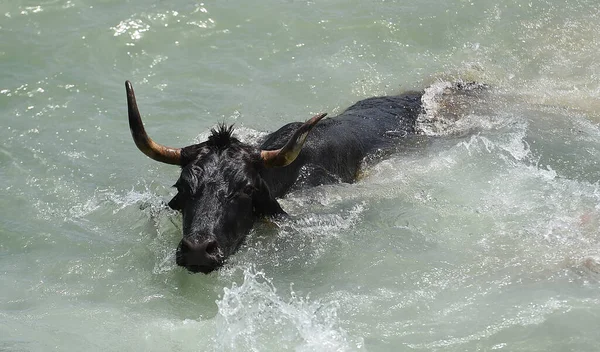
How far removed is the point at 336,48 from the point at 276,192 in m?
5.00

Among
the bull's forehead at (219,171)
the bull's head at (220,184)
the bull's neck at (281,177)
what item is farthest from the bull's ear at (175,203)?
the bull's neck at (281,177)

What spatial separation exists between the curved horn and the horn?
0.83 m

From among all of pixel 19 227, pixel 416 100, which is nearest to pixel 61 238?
pixel 19 227

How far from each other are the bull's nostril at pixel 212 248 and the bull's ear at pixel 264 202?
0.84 m

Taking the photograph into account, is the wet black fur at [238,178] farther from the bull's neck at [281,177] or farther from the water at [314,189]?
the water at [314,189]

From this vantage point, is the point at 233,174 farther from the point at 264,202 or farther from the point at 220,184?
the point at 264,202

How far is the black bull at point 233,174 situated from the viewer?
6.60 meters

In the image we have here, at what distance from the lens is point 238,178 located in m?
7.03

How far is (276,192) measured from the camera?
7.62 m

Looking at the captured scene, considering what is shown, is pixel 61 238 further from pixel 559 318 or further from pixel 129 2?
pixel 129 2

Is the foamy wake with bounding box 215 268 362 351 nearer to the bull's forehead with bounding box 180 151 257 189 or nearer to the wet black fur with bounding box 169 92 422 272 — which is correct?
the wet black fur with bounding box 169 92 422 272

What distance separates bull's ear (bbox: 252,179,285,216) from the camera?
23.6 ft

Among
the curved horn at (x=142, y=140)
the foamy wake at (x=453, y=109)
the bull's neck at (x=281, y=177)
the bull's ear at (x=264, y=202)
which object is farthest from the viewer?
the foamy wake at (x=453, y=109)

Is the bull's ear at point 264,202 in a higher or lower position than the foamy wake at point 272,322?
higher
